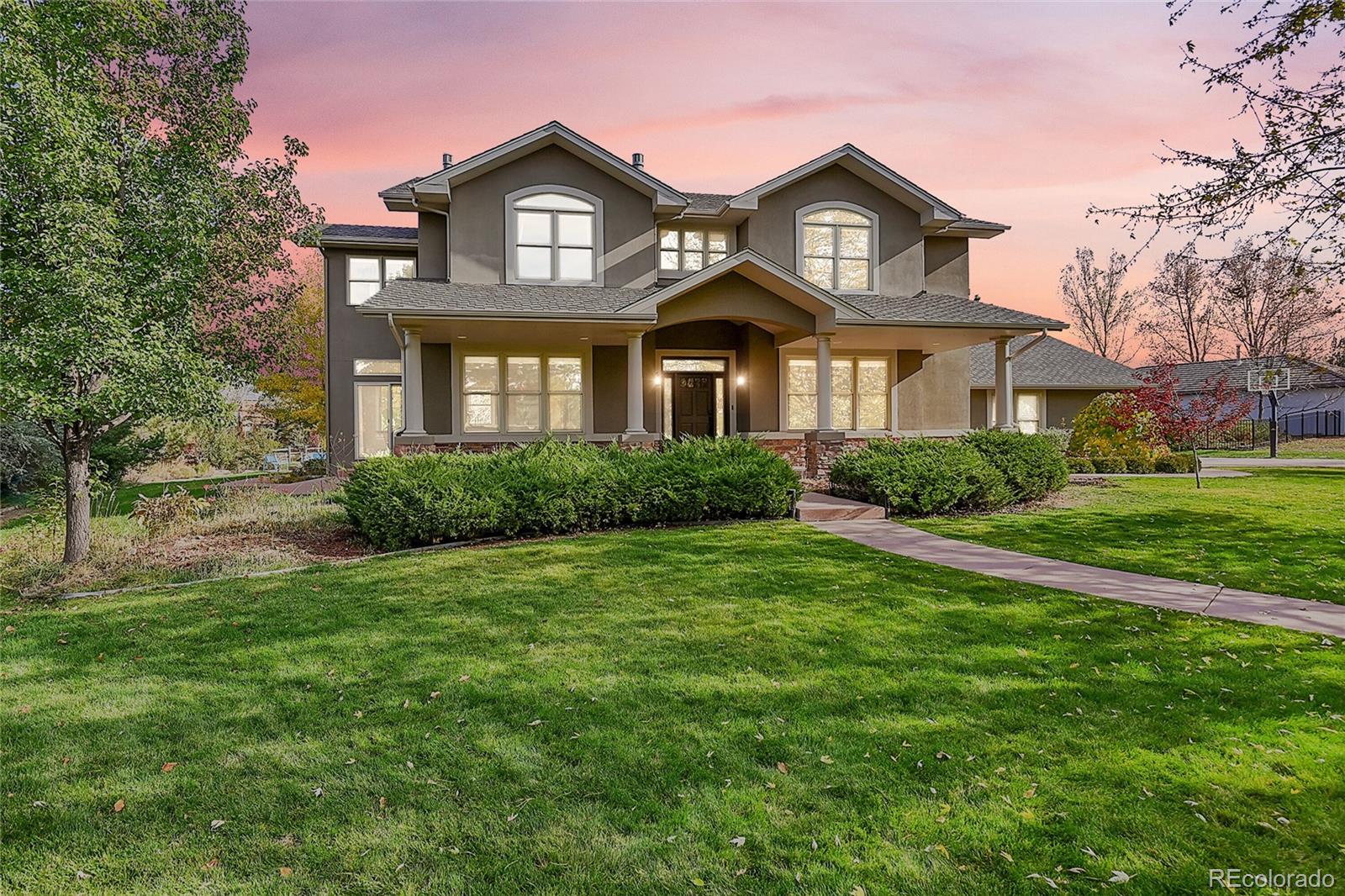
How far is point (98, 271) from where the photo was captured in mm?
7449

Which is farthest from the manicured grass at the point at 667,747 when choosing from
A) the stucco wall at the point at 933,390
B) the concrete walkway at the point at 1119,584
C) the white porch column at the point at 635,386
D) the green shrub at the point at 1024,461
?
the stucco wall at the point at 933,390

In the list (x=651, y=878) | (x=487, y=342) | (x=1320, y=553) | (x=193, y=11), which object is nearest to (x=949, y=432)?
(x=1320, y=553)

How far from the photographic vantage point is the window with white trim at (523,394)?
48.9 ft

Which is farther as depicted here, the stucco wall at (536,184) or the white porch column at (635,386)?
the stucco wall at (536,184)

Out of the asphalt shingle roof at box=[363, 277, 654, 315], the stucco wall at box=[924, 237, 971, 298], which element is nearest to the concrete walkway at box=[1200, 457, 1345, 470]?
the stucco wall at box=[924, 237, 971, 298]

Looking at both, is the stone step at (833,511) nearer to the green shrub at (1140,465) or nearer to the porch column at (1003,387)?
the porch column at (1003,387)

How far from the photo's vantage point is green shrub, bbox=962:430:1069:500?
12.1m

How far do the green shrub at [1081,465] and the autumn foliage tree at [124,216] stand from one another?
19.0 meters

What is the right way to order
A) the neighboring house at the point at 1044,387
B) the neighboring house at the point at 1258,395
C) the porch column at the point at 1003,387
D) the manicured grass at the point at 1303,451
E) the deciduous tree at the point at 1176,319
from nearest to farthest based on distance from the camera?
the porch column at the point at 1003,387 → the neighboring house at the point at 1044,387 → the manicured grass at the point at 1303,451 → the neighboring house at the point at 1258,395 → the deciduous tree at the point at 1176,319

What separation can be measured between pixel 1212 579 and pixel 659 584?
589 centimetres

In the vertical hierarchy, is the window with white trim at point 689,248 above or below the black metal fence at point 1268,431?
above

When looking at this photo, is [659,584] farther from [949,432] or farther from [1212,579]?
[949,432]

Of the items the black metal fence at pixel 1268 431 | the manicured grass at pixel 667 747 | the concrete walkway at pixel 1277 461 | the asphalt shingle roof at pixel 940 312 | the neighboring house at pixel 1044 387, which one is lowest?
the manicured grass at pixel 667 747

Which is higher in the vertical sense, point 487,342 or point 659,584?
point 487,342
